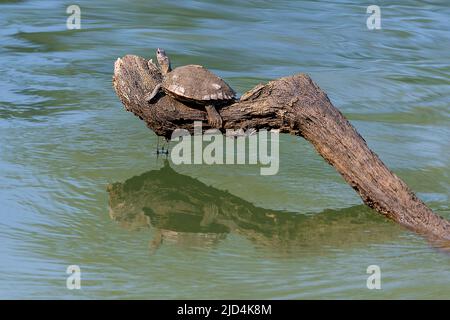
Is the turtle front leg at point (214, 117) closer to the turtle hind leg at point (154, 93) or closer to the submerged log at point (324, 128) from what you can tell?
the submerged log at point (324, 128)

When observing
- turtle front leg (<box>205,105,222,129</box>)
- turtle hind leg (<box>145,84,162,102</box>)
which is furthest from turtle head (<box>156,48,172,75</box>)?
turtle front leg (<box>205,105,222,129</box>)

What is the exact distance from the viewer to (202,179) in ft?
20.0

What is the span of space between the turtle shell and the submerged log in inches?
4.5

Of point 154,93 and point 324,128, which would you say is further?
point 154,93

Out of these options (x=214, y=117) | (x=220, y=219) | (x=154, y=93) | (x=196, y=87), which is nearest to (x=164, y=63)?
(x=154, y=93)

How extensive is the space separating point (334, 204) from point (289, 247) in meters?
0.70

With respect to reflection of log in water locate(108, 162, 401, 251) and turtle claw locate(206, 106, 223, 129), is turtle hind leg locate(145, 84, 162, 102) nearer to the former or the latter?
turtle claw locate(206, 106, 223, 129)

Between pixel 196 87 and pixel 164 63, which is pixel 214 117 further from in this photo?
pixel 164 63

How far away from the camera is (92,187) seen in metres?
5.91

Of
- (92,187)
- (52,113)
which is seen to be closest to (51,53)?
(52,113)

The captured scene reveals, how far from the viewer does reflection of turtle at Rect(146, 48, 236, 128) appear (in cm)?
536

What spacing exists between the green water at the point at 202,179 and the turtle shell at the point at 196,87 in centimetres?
70

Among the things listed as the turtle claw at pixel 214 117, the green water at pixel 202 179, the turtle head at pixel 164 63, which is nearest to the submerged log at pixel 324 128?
the turtle claw at pixel 214 117

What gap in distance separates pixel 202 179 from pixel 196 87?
2.87 feet
